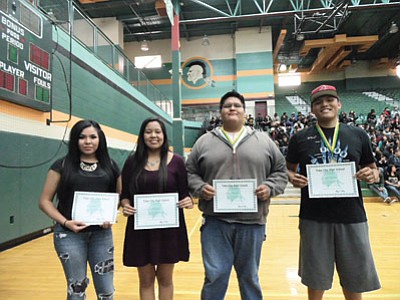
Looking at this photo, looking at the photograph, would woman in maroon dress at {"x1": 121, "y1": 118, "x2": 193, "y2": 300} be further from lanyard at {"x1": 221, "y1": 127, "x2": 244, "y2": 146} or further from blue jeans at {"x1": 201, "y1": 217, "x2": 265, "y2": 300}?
lanyard at {"x1": 221, "y1": 127, "x2": 244, "y2": 146}

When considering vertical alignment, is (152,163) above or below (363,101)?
below

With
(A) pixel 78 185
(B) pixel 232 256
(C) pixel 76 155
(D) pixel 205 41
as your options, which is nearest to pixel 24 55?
(C) pixel 76 155

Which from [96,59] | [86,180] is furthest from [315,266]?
[96,59]

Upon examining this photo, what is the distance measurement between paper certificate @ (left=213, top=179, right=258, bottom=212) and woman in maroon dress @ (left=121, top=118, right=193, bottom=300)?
0.22m

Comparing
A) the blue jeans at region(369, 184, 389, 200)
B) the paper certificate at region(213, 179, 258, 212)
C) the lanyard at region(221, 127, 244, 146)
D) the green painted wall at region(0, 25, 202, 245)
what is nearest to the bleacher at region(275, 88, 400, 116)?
the blue jeans at region(369, 184, 389, 200)

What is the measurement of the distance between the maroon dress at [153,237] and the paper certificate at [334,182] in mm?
775

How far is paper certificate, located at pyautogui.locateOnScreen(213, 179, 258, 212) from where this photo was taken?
1772 millimetres

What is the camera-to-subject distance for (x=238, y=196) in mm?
1773

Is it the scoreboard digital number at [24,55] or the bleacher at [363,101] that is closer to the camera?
the scoreboard digital number at [24,55]

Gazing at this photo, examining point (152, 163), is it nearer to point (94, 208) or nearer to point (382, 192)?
point (94, 208)

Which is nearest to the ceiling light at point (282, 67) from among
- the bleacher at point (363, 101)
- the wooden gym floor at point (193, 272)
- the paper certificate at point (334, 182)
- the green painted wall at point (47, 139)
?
the bleacher at point (363, 101)

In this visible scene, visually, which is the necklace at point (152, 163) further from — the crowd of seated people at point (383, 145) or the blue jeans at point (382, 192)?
the blue jeans at point (382, 192)

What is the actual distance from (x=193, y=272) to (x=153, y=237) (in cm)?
175

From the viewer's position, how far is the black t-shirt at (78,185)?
5.73 feet
